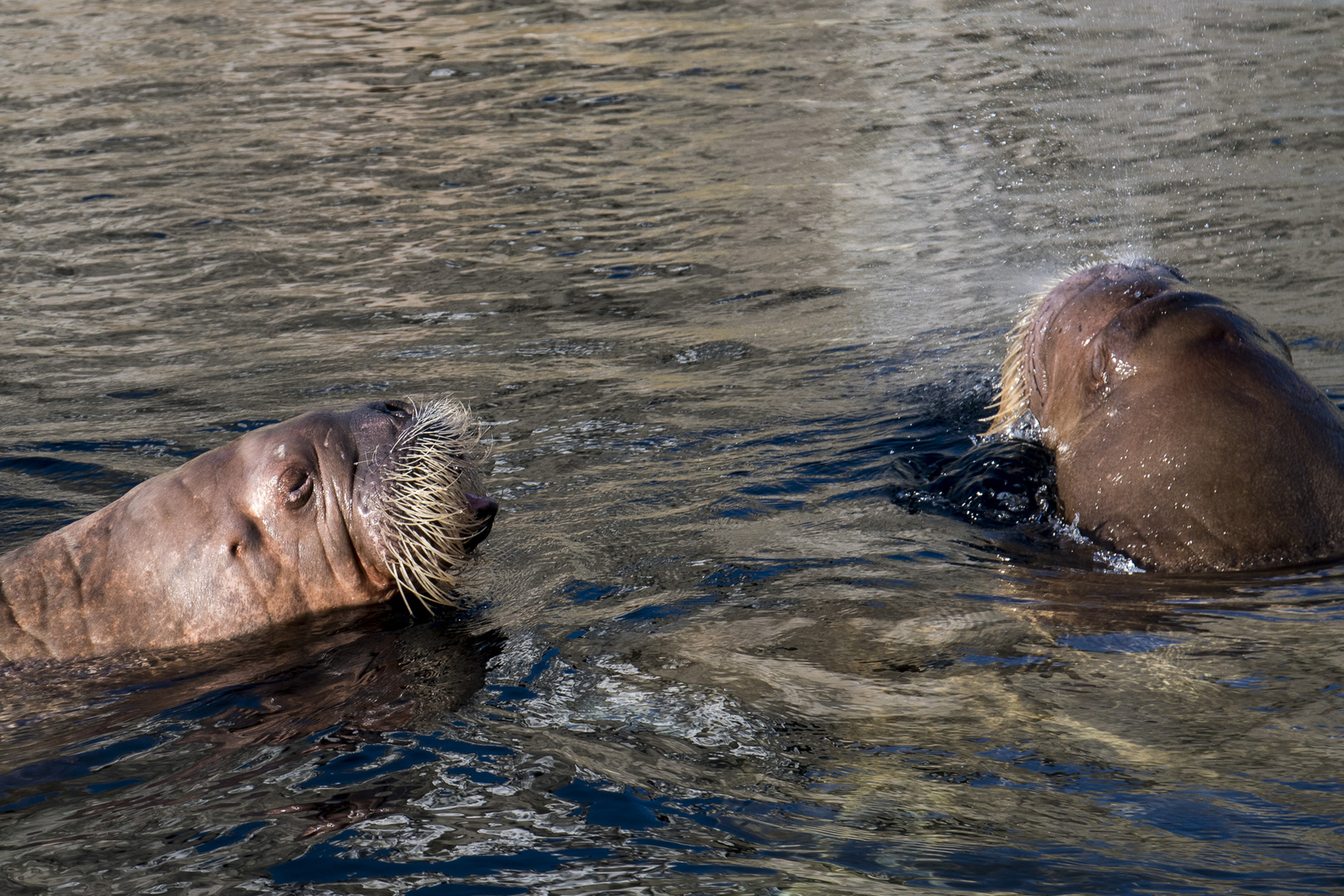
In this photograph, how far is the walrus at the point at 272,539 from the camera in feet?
15.2

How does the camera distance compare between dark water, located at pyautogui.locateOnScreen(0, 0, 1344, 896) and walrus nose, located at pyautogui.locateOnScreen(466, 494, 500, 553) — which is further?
walrus nose, located at pyautogui.locateOnScreen(466, 494, 500, 553)

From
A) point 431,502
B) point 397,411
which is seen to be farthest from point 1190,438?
point 397,411

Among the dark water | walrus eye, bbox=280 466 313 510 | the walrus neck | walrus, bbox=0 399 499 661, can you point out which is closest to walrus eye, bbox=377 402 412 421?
walrus, bbox=0 399 499 661

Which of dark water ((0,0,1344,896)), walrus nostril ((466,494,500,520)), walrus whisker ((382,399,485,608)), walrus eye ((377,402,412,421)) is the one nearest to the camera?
dark water ((0,0,1344,896))

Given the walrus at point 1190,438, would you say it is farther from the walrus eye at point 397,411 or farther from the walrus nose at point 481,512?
the walrus eye at point 397,411

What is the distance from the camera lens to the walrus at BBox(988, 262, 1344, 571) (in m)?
4.72

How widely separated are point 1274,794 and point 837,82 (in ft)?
48.8

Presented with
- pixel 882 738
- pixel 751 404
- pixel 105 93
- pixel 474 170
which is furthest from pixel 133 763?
pixel 105 93

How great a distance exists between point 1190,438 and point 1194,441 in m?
0.02

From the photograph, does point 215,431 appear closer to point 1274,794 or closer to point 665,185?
point 1274,794

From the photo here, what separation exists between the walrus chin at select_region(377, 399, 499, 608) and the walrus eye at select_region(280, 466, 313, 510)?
0.83 ft

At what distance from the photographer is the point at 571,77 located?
59.3ft

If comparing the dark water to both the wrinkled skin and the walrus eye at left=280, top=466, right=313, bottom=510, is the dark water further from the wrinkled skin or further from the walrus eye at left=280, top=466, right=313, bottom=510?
the walrus eye at left=280, top=466, right=313, bottom=510

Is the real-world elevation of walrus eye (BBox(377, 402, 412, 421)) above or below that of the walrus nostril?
above
